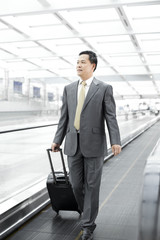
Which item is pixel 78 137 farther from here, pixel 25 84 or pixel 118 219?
pixel 25 84

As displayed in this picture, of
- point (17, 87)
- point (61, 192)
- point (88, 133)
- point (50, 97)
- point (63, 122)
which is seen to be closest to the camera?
point (88, 133)

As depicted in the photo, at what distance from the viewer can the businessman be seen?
12.0 feet

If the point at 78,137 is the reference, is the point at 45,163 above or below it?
below

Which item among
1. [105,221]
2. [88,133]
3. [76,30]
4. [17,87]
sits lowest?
[105,221]

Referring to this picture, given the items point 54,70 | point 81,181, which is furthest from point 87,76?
point 54,70

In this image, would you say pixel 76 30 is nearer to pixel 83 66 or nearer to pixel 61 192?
pixel 61 192

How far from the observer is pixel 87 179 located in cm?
373

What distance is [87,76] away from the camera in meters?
3.81

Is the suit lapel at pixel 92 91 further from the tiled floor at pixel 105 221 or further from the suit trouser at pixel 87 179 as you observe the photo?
the tiled floor at pixel 105 221

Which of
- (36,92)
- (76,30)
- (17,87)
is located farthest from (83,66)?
(76,30)

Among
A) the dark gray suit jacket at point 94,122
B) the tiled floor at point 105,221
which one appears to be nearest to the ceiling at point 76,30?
the tiled floor at point 105,221

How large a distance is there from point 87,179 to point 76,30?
19593 mm

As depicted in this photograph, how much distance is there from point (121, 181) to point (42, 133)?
6.01 ft

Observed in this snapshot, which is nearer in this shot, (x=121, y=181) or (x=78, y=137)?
(x=78, y=137)
